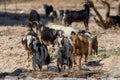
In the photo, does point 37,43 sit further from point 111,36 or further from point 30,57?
point 111,36

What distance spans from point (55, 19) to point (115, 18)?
3.13 meters

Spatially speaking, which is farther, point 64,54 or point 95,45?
point 95,45

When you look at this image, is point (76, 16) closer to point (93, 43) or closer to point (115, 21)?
point (115, 21)

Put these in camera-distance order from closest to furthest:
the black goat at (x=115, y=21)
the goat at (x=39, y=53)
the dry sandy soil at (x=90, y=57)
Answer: the dry sandy soil at (x=90, y=57)
the goat at (x=39, y=53)
the black goat at (x=115, y=21)

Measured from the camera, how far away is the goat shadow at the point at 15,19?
79.9 ft

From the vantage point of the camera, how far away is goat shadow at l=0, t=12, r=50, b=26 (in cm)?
2436

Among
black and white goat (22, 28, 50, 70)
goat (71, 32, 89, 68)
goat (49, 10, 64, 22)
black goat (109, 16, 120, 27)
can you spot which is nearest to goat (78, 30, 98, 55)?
goat (71, 32, 89, 68)

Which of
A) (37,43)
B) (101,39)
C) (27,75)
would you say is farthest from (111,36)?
(27,75)

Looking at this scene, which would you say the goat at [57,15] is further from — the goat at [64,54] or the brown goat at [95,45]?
the goat at [64,54]

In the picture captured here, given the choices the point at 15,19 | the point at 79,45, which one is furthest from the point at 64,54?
the point at 15,19

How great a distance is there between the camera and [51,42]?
15.2 metres

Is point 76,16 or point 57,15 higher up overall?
point 76,16

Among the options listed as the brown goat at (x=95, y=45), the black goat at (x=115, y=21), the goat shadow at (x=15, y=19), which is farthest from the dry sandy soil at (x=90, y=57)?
the black goat at (x=115, y=21)

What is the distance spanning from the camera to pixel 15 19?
1011 inches
